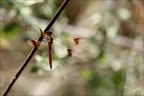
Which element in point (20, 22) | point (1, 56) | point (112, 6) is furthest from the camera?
point (1, 56)

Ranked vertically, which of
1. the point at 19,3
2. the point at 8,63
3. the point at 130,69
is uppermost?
the point at 19,3

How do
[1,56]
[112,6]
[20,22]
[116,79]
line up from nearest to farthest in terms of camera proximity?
[20,22] → [116,79] → [112,6] → [1,56]

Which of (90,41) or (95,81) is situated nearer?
(90,41)

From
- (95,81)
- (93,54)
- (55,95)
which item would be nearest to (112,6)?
(93,54)

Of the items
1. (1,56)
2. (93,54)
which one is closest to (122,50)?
(93,54)

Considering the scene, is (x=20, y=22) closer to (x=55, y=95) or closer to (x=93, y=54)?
(x=93, y=54)

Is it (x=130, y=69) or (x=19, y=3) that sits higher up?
(x=19, y=3)
